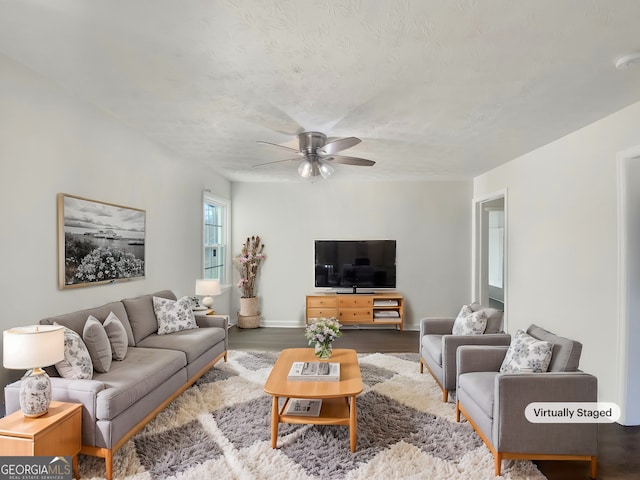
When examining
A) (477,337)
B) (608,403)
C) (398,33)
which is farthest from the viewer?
(477,337)

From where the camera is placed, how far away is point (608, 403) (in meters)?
3.08

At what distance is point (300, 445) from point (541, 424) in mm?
1552

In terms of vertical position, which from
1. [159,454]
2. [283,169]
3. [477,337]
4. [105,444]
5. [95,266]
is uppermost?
[283,169]

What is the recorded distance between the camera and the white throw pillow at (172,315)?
3834 mm

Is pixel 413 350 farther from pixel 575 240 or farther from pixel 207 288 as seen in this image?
pixel 207 288

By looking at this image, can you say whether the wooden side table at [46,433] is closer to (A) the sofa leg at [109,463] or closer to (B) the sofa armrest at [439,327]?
(A) the sofa leg at [109,463]

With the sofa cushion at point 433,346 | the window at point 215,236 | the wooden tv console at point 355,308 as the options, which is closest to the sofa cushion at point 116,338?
the window at point 215,236

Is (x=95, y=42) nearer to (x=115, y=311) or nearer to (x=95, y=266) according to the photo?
(x=95, y=266)

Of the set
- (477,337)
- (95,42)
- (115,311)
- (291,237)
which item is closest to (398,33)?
(95,42)

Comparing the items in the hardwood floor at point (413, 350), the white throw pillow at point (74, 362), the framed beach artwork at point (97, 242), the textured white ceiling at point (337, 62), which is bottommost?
the hardwood floor at point (413, 350)

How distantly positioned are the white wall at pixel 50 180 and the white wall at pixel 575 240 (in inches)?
170

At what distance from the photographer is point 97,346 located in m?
2.65

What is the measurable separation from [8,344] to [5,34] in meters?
1.72

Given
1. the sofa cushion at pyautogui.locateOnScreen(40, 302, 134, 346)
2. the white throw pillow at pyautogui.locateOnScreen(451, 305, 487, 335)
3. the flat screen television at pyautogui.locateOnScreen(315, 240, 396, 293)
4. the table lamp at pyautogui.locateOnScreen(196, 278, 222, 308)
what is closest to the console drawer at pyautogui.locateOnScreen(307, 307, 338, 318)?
the flat screen television at pyautogui.locateOnScreen(315, 240, 396, 293)
